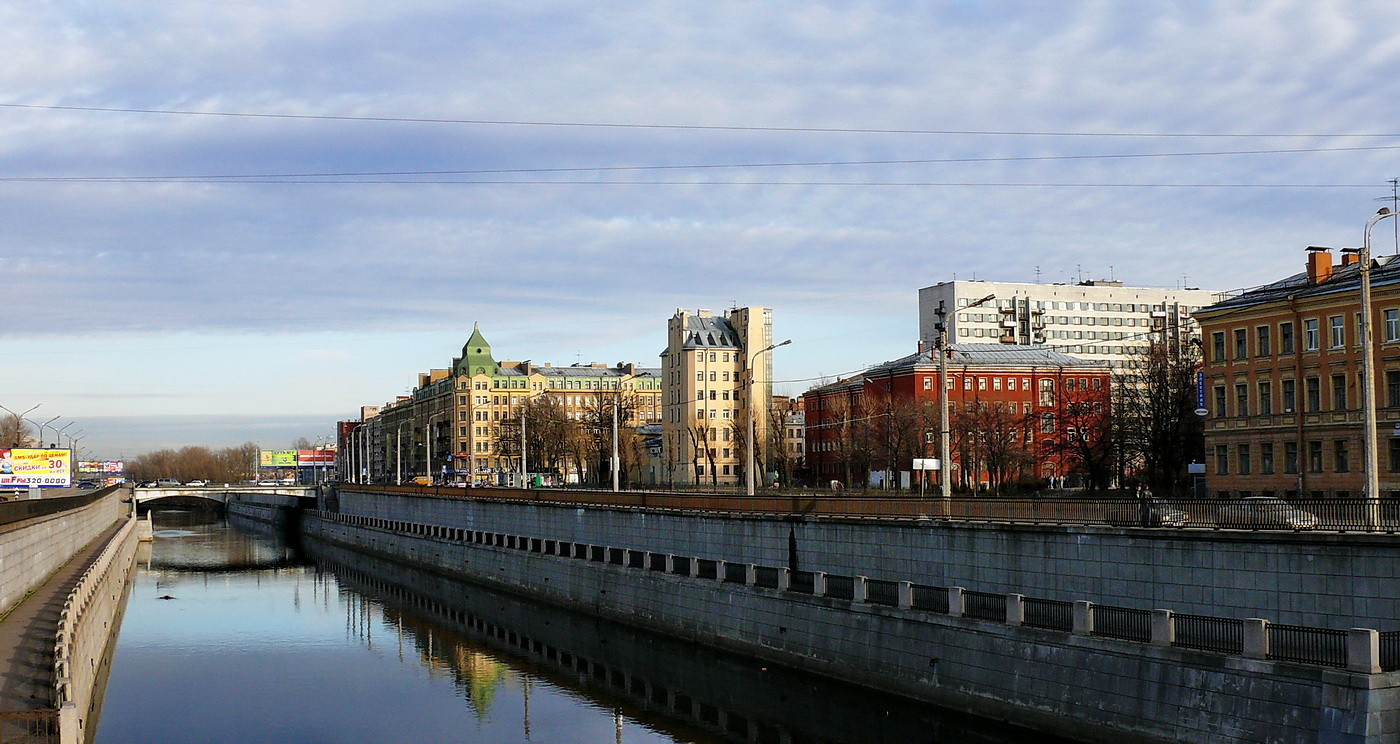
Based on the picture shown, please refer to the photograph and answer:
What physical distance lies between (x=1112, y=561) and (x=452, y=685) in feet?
82.8

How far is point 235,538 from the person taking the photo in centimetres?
14675

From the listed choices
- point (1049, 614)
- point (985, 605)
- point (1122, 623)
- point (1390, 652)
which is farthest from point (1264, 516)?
point (985, 605)

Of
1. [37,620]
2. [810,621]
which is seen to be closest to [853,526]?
[810,621]

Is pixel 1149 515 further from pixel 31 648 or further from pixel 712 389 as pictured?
pixel 712 389

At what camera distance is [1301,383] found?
58312 millimetres

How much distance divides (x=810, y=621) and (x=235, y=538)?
4754 inches

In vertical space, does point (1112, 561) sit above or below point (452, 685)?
above

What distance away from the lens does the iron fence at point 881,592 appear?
3766cm

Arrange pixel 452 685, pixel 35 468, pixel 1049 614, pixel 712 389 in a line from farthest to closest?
pixel 712 389, pixel 35 468, pixel 452 685, pixel 1049 614

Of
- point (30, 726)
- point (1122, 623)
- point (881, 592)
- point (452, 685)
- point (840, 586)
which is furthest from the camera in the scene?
point (452, 685)

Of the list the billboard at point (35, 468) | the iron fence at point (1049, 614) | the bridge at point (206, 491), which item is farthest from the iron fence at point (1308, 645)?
the bridge at point (206, 491)

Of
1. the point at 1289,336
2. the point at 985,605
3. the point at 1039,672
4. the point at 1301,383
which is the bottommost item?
the point at 1039,672

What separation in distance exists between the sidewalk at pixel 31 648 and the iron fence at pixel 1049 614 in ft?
73.6

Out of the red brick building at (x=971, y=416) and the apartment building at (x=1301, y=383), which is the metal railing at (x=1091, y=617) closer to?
the apartment building at (x=1301, y=383)
